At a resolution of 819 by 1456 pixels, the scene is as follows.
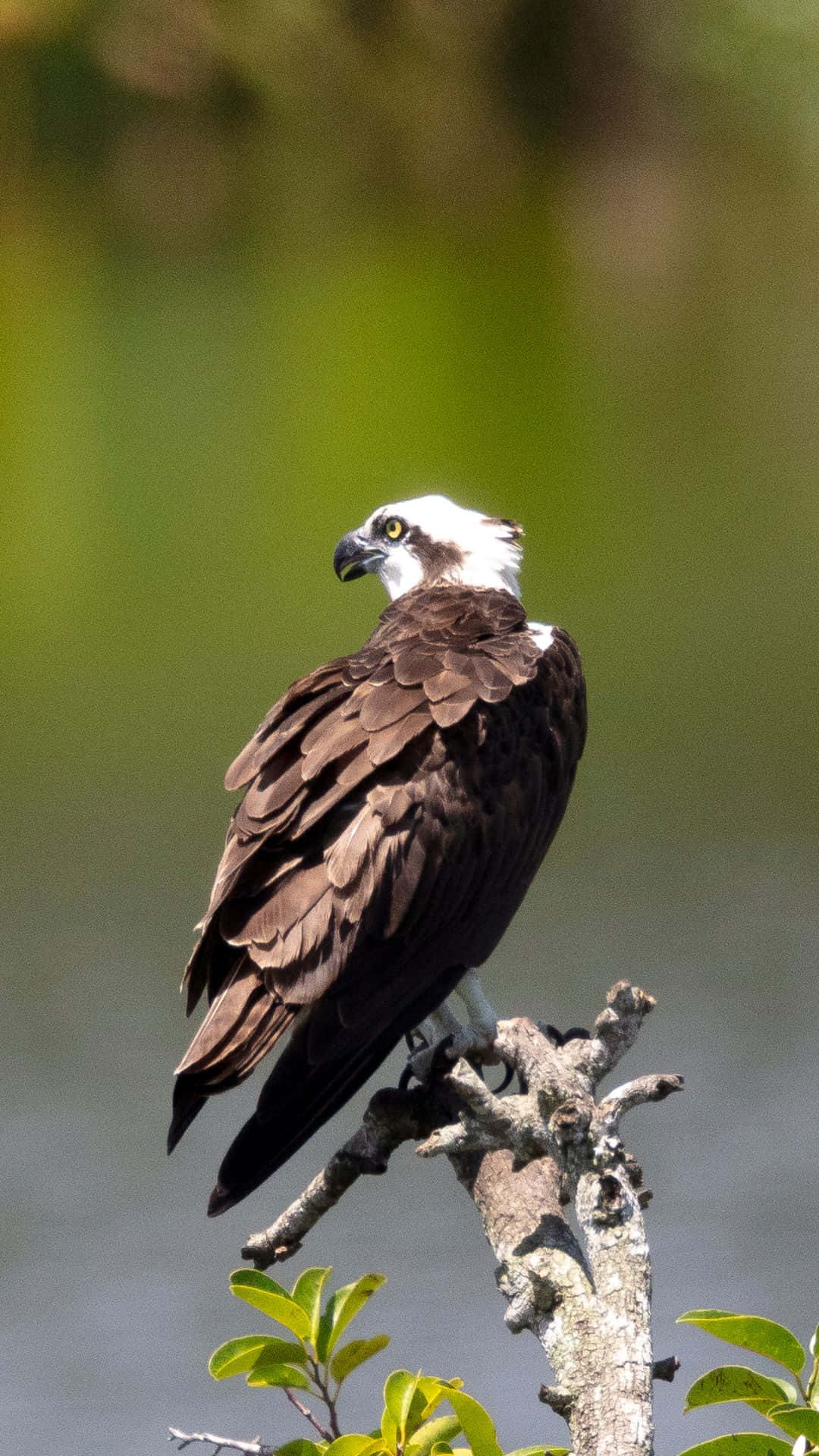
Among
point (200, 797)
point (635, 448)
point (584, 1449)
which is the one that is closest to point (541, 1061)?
point (584, 1449)

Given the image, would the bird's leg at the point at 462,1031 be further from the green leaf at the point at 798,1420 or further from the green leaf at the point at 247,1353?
the green leaf at the point at 798,1420

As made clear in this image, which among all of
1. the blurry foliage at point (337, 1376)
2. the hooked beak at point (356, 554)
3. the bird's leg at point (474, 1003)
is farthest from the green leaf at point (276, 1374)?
the hooked beak at point (356, 554)

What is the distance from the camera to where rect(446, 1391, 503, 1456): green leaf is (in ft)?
4.79

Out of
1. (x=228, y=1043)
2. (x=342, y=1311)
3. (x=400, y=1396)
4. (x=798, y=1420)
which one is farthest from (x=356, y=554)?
(x=798, y=1420)

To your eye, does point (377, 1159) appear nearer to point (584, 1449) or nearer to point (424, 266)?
point (584, 1449)

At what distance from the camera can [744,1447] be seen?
4.69 feet

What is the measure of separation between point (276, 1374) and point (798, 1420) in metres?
0.50

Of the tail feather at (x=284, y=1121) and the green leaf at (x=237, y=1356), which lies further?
the tail feather at (x=284, y=1121)

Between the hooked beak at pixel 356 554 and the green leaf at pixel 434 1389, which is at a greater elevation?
the hooked beak at pixel 356 554

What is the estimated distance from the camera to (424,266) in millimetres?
12727

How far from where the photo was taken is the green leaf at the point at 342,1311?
166cm

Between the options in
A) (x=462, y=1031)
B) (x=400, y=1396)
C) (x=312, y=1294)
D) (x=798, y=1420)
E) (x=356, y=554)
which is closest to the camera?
(x=798, y=1420)

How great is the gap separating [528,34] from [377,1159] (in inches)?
428

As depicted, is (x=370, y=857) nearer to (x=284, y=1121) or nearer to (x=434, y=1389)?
(x=284, y=1121)
